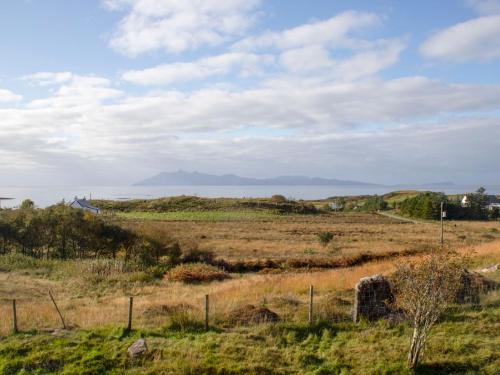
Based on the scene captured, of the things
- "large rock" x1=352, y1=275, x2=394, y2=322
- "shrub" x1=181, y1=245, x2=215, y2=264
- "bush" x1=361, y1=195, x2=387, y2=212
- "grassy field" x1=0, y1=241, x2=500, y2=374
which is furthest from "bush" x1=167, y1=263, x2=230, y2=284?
"bush" x1=361, y1=195, x2=387, y2=212

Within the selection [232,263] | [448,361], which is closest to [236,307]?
[448,361]

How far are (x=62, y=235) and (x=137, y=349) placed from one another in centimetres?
2834

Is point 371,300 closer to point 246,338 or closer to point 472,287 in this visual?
point 246,338

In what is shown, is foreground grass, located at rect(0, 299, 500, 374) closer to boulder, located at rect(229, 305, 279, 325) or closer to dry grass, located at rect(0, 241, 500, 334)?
boulder, located at rect(229, 305, 279, 325)

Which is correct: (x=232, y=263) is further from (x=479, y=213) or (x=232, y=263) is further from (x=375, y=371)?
(x=479, y=213)

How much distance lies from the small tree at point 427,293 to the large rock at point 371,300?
9.62 ft

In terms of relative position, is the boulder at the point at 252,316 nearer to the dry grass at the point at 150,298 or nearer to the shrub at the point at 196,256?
the dry grass at the point at 150,298

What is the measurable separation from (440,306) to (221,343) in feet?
17.7

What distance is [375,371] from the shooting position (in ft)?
32.8

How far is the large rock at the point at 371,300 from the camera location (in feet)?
43.4

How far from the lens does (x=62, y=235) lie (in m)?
36.4

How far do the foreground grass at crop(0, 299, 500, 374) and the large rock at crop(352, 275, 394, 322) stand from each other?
1.65 feet

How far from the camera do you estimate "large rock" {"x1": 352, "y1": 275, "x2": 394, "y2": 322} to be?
1322 cm

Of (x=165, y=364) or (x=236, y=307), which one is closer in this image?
(x=165, y=364)
